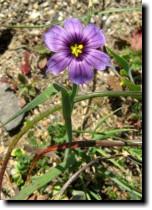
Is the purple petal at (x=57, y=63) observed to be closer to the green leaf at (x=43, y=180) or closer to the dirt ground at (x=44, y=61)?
the green leaf at (x=43, y=180)

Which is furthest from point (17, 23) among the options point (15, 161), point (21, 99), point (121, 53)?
point (15, 161)

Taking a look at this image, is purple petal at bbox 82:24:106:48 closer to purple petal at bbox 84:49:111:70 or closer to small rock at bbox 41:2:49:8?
purple petal at bbox 84:49:111:70

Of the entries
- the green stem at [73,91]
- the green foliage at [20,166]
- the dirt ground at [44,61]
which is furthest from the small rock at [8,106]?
the green stem at [73,91]

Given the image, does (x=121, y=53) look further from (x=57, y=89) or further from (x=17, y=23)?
(x=57, y=89)

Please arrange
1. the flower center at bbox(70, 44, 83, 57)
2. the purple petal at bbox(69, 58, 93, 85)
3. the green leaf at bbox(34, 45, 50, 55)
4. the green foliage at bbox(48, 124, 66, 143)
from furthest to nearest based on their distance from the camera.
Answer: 1. the green leaf at bbox(34, 45, 50, 55)
2. the green foliage at bbox(48, 124, 66, 143)
3. the flower center at bbox(70, 44, 83, 57)
4. the purple petal at bbox(69, 58, 93, 85)

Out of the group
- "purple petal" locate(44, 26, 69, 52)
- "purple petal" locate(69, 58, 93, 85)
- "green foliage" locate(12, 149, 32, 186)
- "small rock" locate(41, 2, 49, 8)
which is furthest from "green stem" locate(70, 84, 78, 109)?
"small rock" locate(41, 2, 49, 8)

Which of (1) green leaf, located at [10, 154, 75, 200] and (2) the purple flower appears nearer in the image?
(2) the purple flower

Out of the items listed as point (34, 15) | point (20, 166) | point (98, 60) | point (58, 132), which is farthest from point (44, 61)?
point (98, 60)
